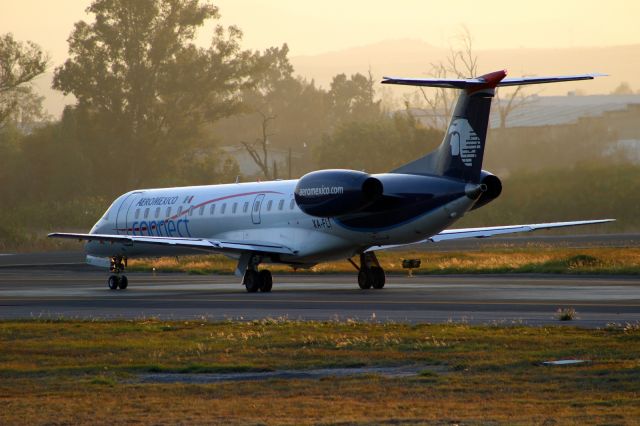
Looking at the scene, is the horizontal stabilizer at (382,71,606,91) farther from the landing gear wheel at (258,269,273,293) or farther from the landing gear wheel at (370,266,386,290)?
the landing gear wheel at (258,269,273,293)

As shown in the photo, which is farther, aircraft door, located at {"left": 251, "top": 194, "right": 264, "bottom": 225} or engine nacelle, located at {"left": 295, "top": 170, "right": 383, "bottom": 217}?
aircraft door, located at {"left": 251, "top": 194, "right": 264, "bottom": 225}

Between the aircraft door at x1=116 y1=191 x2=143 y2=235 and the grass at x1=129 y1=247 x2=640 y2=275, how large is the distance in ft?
20.9

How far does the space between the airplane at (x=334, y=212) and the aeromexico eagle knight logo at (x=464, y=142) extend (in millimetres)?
25

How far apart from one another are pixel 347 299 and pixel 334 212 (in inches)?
120

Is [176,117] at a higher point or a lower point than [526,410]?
higher

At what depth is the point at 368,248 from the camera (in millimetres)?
36312

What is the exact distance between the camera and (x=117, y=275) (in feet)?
133

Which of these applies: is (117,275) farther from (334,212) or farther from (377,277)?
(334,212)

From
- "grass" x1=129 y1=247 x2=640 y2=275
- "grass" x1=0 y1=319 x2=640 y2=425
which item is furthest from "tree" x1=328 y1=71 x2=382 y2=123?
"grass" x1=0 y1=319 x2=640 y2=425

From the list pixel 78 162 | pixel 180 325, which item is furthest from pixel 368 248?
pixel 78 162

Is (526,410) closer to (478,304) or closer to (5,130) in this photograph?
(478,304)

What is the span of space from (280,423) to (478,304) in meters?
15.9

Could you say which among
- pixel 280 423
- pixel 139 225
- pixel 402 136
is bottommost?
pixel 280 423

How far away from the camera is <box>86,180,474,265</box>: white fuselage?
1357 inches
